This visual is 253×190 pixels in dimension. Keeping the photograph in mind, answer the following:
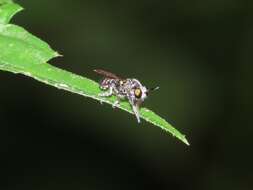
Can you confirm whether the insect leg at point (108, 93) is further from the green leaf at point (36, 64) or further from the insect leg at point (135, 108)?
the green leaf at point (36, 64)

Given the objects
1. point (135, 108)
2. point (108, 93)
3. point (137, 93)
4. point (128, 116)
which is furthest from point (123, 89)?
point (128, 116)

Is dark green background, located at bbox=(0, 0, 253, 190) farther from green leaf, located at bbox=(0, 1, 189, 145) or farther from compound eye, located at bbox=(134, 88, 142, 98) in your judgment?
green leaf, located at bbox=(0, 1, 189, 145)

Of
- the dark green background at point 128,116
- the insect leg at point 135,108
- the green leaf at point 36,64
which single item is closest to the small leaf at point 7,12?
the green leaf at point 36,64

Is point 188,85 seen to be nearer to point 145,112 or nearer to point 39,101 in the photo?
point 39,101

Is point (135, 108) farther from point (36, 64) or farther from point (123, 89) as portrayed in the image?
point (36, 64)

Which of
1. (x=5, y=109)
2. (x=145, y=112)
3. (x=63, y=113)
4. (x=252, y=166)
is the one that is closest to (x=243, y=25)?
(x=252, y=166)

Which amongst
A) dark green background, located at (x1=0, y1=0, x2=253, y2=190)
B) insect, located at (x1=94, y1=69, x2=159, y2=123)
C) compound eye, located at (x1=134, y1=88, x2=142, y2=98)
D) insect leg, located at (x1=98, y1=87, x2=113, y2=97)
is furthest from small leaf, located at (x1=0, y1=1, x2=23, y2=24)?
dark green background, located at (x1=0, y1=0, x2=253, y2=190)
